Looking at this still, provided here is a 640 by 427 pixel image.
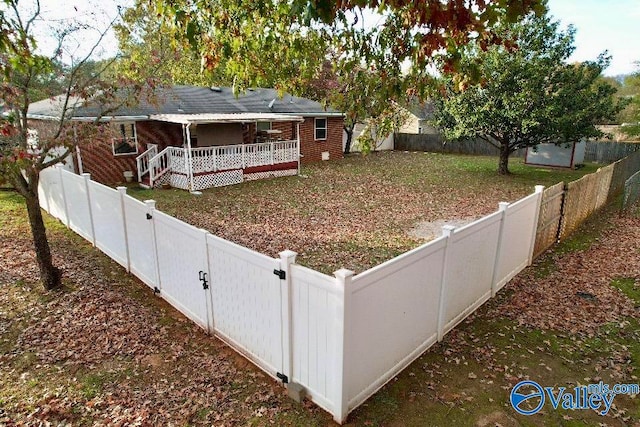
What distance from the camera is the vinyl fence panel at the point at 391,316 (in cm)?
375

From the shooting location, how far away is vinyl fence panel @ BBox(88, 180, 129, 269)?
283 inches

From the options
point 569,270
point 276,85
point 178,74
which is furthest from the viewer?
point 178,74

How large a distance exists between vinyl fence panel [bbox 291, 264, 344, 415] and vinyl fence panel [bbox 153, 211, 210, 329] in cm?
172

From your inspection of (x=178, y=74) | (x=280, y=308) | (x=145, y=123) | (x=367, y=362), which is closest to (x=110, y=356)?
(x=280, y=308)

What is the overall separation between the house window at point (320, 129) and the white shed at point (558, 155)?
1174cm

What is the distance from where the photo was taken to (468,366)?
4.68 m

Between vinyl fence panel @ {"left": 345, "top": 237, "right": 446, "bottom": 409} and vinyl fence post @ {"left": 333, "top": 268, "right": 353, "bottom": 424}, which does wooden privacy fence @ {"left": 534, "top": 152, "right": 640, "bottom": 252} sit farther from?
vinyl fence post @ {"left": 333, "top": 268, "right": 353, "bottom": 424}

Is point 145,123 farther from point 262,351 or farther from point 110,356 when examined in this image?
point 262,351

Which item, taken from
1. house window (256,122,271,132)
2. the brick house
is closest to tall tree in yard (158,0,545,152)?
the brick house

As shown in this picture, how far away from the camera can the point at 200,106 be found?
18484 millimetres

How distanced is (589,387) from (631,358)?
1001 millimetres

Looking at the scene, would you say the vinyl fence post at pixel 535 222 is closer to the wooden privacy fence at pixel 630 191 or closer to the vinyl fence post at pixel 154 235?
the wooden privacy fence at pixel 630 191

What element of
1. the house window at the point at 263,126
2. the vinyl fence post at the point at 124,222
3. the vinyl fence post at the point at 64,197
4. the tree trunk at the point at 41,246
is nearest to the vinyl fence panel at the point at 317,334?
the vinyl fence post at the point at 124,222

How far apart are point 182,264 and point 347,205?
7782 millimetres
